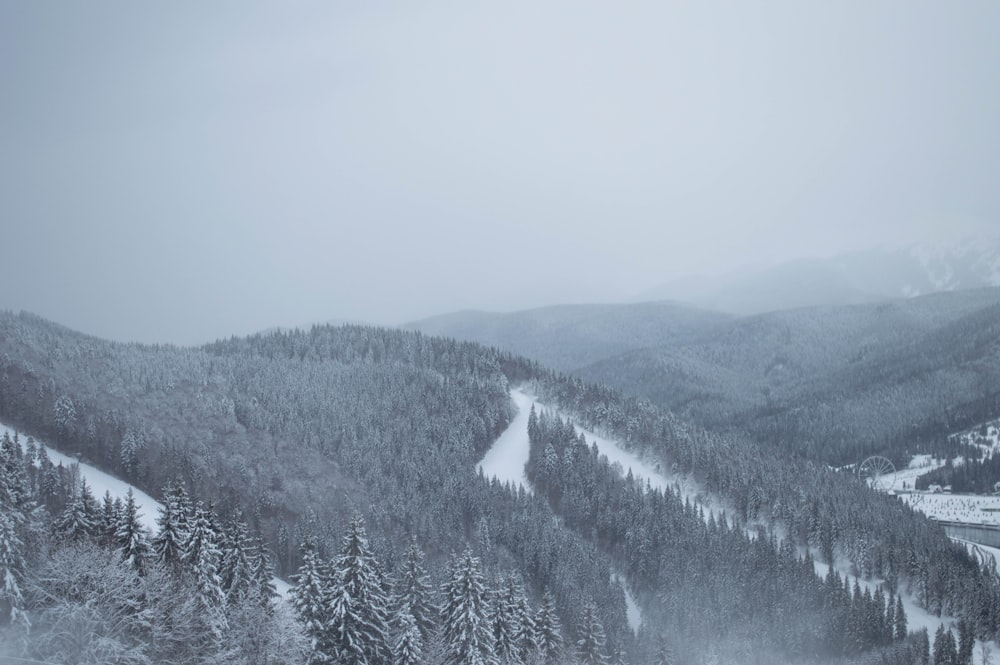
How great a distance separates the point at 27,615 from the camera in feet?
103

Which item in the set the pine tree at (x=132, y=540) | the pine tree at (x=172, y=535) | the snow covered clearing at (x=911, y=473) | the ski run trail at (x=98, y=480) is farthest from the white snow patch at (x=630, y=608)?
the snow covered clearing at (x=911, y=473)

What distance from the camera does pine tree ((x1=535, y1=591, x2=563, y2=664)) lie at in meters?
48.7

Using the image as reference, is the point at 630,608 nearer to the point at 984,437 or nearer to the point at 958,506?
the point at 958,506

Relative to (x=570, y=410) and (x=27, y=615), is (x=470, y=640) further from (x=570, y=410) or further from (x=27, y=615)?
(x=570, y=410)

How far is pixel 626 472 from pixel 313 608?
94.9 metres

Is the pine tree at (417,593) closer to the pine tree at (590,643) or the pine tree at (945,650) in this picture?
the pine tree at (590,643)

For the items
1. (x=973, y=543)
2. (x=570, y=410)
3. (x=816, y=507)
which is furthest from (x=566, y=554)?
(x=973, y=543)

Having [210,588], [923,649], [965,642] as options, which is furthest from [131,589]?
[965,642]

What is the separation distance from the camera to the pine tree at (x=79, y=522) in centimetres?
4187

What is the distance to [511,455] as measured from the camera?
139 meters

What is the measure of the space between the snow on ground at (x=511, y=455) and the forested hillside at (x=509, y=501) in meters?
2.77

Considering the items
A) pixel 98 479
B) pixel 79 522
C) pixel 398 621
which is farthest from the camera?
pixel 98 479

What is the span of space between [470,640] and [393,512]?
62.7 m

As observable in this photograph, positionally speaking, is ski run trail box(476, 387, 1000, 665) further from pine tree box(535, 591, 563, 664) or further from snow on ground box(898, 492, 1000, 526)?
snow on ground box(898, 492, 1000, 526)
